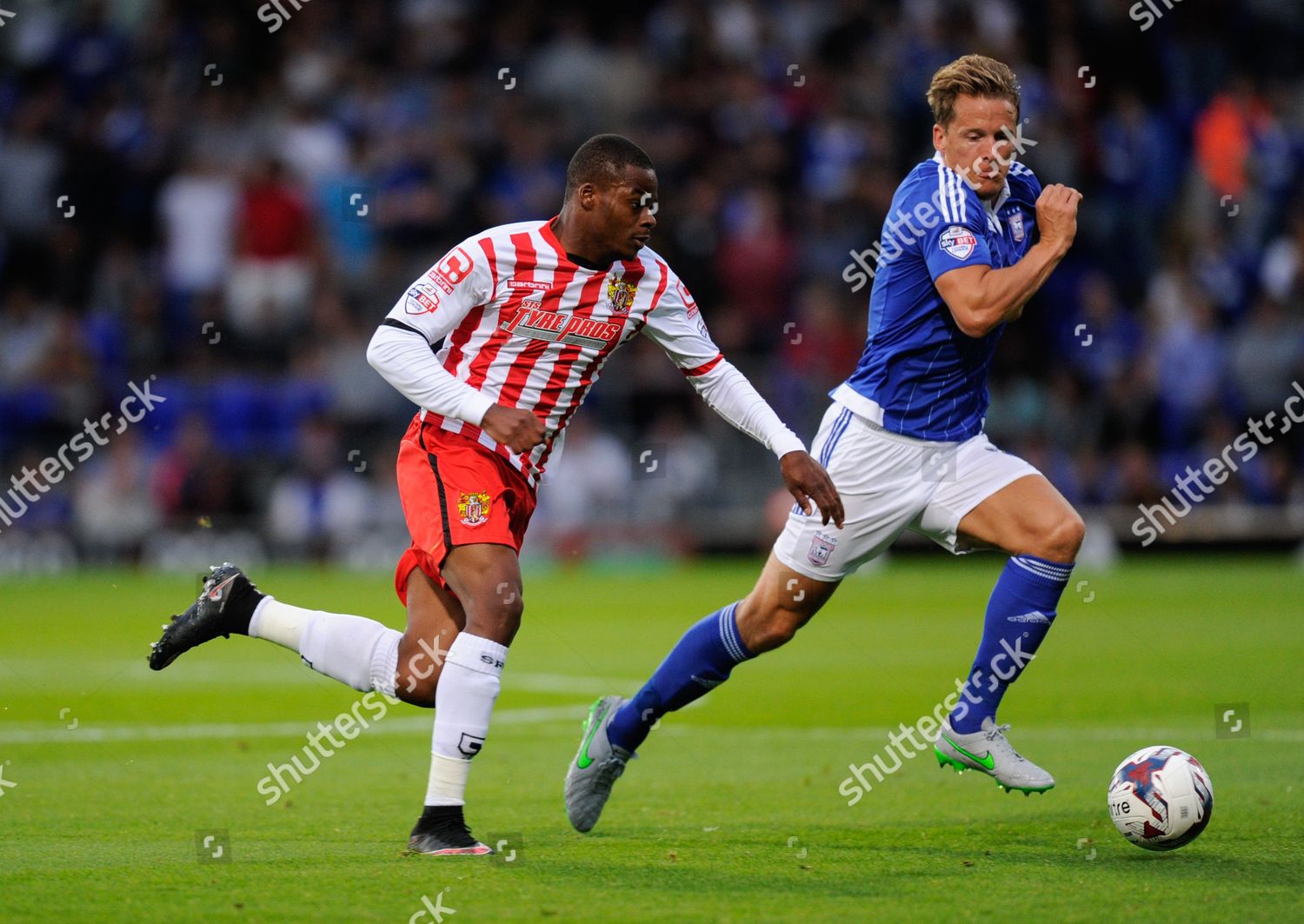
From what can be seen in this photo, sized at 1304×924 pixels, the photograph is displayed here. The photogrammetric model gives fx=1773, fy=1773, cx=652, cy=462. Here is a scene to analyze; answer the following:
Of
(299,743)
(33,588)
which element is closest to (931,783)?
(299,743)

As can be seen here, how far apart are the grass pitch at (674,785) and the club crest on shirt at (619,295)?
188 cm

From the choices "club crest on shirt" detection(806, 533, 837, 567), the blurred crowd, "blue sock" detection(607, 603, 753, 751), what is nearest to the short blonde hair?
"club crest on shirt" detection(806, 533, 837, 567)

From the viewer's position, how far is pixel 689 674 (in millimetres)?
6695

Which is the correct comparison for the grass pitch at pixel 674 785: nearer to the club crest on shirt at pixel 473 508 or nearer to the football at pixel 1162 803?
the football at pixel 1162 803

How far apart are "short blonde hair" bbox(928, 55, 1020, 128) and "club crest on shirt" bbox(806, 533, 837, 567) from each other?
1616 millimetres

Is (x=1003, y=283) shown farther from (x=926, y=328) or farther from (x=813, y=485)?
(x=813, y=485)

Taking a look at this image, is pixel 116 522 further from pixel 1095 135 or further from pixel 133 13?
pixel 1095 135

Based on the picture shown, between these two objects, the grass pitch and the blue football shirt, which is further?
the blue football shirt

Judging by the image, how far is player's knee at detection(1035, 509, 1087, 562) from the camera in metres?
6.43

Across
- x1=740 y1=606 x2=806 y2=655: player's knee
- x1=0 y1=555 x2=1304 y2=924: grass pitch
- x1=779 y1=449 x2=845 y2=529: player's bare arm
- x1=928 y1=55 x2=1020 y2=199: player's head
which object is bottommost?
x1=0 y1=555 x2=1304 y2=924: grass pitch

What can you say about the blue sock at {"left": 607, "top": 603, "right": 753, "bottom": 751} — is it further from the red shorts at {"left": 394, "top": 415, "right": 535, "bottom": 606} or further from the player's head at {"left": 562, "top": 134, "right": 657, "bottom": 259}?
the player's head at {"left": 562, "top": 134, "right": 657, "bottom": 259}

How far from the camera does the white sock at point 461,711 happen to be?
5742 millimetres

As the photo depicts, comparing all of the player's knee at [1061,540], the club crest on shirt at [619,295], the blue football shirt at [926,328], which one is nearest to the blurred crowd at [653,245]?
the blue football shirt at [926,328]

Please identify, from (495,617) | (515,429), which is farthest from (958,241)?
(495,617)
